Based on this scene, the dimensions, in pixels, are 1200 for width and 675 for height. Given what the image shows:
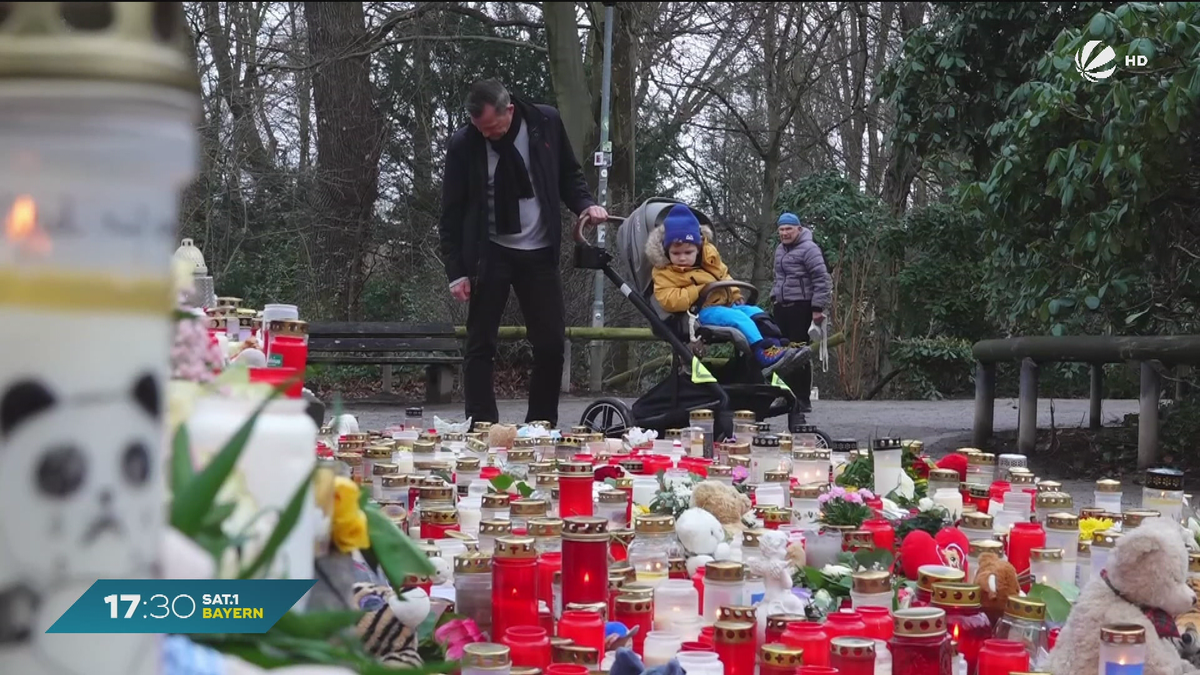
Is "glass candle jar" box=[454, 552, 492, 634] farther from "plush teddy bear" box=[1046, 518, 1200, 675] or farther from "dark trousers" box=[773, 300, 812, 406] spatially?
"dark trousers" box=[773, 300, 812, 406]

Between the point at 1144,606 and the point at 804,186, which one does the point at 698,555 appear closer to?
the point at 1144,606

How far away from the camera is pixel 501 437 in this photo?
5340mm

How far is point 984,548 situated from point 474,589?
1181mm

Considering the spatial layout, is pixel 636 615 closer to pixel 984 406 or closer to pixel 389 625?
pixel 389 625

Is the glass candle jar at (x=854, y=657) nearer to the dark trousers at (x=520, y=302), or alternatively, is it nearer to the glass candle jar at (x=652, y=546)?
the glass candle jar at (x=652, y=546)

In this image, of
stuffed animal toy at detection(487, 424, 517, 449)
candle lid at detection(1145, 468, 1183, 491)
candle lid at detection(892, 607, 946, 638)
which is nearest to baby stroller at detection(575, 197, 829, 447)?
stuffed animal toy at detection(487, 424, 517, 449)

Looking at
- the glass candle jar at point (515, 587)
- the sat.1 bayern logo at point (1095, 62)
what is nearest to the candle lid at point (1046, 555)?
the glass candle jar at point (515, 587)

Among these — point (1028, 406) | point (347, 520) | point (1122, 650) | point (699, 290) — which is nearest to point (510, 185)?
point (699, 290)

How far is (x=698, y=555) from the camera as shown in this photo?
3080 millimetres

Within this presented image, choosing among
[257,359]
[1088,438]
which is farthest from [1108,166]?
[257,359]

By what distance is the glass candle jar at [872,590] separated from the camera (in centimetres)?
250

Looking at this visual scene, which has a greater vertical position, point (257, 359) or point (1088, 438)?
point (257, 359)

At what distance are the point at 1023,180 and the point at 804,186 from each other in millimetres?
8463

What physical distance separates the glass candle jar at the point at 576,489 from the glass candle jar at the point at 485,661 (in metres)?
1.48
